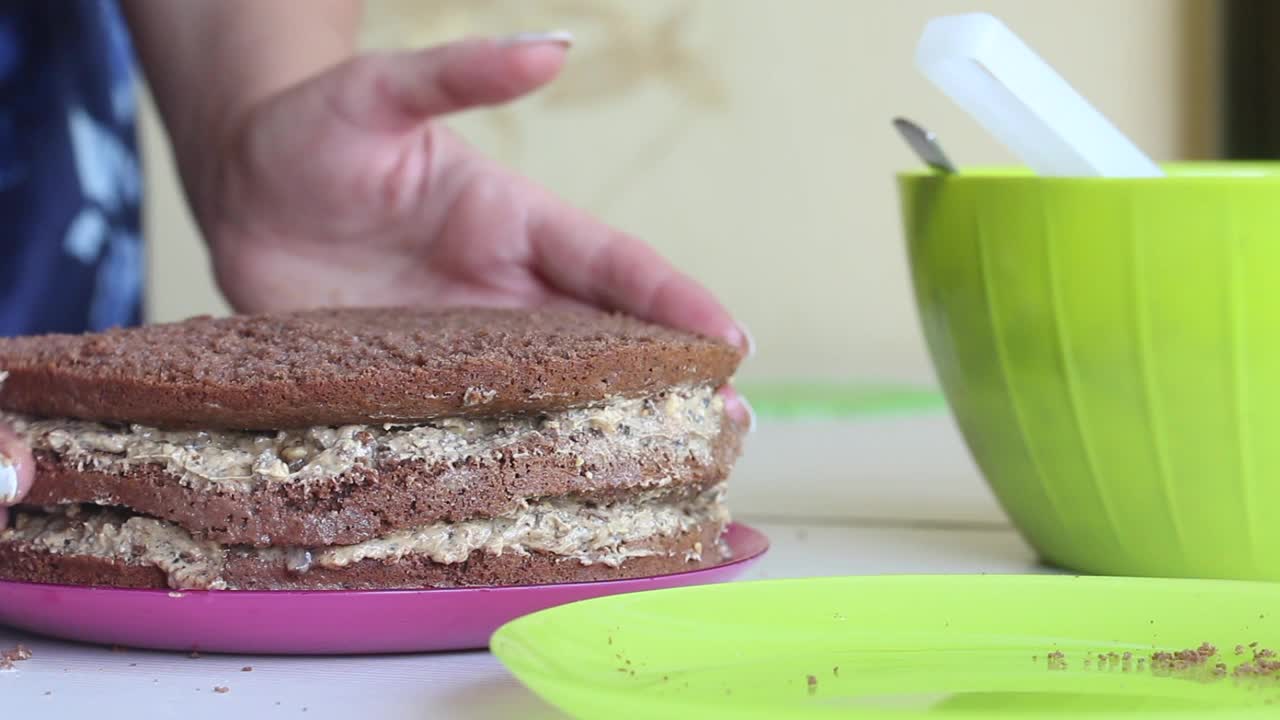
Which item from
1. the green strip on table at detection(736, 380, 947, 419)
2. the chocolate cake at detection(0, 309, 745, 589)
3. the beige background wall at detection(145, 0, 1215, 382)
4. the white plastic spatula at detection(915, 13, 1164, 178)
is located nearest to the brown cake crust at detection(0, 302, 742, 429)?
the chocolate cake at detection(0, 309, 745, 589)

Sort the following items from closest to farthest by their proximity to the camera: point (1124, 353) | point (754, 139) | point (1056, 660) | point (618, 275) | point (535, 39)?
1. point (1056, 660)
2. point (1124, 353)
3. point (535, 39)
4. point (618, 275)
5. point (754, 139)

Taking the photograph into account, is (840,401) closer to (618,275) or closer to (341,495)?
(618,275)

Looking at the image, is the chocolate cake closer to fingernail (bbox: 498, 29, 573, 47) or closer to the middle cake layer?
the middle cake layer

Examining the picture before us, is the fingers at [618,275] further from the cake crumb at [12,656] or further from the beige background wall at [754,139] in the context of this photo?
the beige background wall at [754,139]

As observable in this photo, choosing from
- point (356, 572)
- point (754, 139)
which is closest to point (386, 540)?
point (356, 572)

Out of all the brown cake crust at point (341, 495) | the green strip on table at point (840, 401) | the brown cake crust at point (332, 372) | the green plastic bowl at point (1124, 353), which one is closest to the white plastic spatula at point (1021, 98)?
the green plastic bowl at point (1124, 353)
